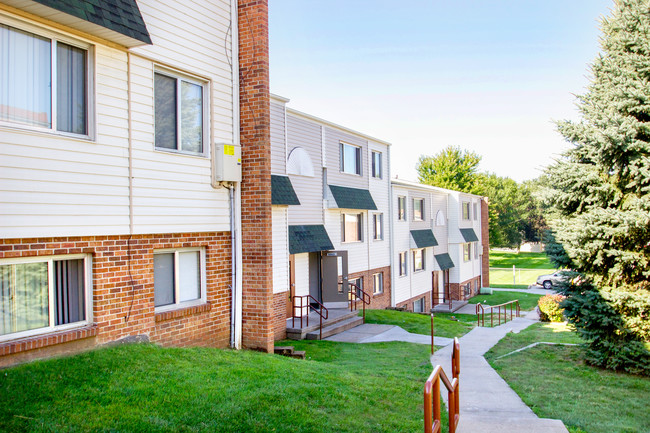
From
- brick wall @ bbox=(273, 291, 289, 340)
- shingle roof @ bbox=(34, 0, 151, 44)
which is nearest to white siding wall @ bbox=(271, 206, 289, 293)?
brick wall @ bbox=(273, 291, 289, 340)

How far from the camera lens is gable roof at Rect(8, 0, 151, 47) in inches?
229

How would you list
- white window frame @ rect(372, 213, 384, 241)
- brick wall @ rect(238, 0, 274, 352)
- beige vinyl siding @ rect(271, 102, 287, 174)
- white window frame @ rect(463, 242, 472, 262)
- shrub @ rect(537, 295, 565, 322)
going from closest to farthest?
1. brick wall @ rect(238, 0, 274, 352)
2. beige vinyl siding @ rect(271, 102, 287, 174)
3. shrub @ rect(537, 295, 565, 322)
4. white window frame @ rect(372, 213, 384, 241)
5. white window frame @ rect(463, 242, 472, 262)

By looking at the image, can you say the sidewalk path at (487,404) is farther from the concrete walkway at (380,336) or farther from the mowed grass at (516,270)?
the mowed grass at (516,270)

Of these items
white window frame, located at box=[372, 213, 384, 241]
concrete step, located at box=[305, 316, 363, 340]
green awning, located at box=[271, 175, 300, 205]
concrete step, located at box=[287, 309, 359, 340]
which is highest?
green awning, located at box=[271, 175, 300, 205]

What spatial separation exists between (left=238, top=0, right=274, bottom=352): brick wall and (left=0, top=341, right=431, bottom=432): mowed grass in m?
1.41

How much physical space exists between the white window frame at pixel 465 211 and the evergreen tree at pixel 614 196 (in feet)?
77.2

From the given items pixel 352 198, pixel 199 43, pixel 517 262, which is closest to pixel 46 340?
pixel 199 43

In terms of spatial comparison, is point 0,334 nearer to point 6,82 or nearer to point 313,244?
point 6,82

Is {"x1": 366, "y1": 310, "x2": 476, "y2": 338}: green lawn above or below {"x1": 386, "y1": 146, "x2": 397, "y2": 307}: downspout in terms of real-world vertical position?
below

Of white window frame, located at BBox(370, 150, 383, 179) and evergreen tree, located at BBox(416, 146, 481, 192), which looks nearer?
white window frame, located at BBox(370, 150, 383, 179)

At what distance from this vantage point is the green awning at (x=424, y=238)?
88.1ft

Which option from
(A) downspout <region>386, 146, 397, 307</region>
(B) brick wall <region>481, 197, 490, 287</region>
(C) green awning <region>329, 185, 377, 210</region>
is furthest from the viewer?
(B) brick wall <region>481, 197, 490, 287</region>

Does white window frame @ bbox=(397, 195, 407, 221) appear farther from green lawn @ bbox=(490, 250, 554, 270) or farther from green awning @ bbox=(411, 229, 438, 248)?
green lawn @ bbox=(490, 250, 554, 270)

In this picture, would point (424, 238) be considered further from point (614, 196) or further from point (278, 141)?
point (614, 196)
